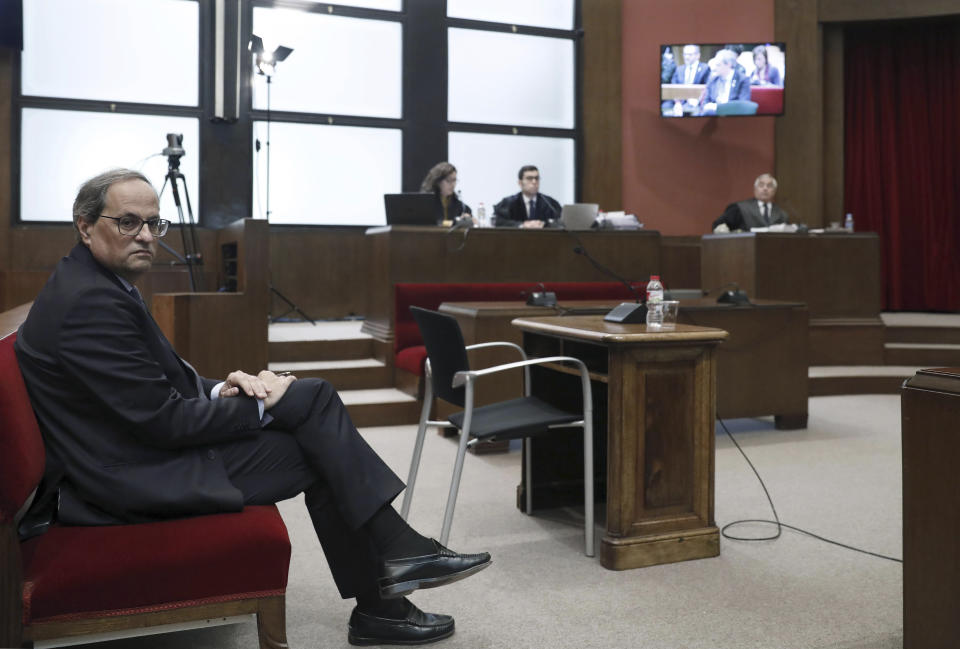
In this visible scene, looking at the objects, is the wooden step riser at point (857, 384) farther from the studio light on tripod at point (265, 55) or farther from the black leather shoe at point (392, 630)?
the black leather shoe at point (392, 630)

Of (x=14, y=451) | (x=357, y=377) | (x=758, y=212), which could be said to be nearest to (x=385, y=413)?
(x=357, y=377)

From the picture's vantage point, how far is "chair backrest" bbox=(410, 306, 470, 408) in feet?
9.47

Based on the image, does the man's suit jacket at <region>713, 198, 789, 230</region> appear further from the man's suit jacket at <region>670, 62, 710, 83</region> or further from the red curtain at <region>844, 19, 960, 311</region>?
the red curtain at <region>844, 19, 960, 311</region>

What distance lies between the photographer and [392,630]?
7.22 feet

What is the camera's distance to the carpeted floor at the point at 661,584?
2.27 metres

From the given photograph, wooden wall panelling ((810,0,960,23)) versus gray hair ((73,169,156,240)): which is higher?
wooden wall panelling ((810,0,960,23))

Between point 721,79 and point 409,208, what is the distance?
3.90m

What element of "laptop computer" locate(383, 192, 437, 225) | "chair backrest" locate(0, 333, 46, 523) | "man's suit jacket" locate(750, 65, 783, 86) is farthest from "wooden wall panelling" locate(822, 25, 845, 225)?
"chair backrest" locate(0, 333, 46, 523)

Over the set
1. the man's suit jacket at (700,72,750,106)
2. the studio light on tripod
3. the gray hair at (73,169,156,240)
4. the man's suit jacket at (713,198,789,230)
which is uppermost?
the man's suit jacket at (700,72,750,106)

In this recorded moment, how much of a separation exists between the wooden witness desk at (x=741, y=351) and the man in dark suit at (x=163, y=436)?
8.55 ft

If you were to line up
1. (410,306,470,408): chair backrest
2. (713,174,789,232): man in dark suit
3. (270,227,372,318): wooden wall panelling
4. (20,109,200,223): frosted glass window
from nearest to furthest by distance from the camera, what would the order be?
1. (410,306,470,408): chair backrest
2. (20,109,200,223): frosted glass window
3. (713,174,789,232): man in dark suit
4. (270,227,372,318): wooden wall panelling

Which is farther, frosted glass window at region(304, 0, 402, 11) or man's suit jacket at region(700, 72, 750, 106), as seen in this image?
man's suit jacket at region(700, 72, 750, 106)

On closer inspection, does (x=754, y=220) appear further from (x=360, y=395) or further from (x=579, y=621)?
(x=579, y=621)

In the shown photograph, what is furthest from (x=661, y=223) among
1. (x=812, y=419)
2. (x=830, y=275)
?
(x=812, y=419)
